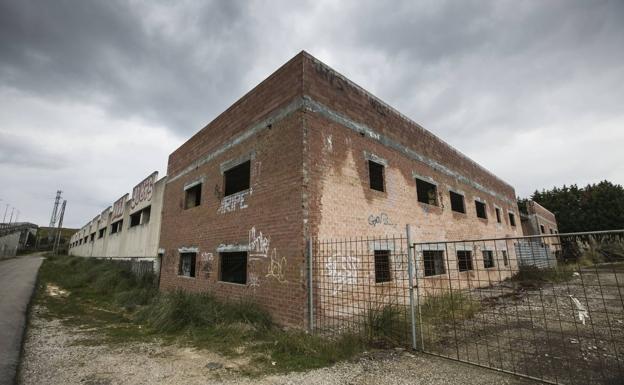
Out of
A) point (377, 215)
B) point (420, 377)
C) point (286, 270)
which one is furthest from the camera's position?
point (377, 215)

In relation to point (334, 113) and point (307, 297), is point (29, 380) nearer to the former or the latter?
point (307, 297)

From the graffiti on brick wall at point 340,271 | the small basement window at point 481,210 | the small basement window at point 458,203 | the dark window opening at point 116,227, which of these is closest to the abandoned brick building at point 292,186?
the graffiti on brick wall at point 340,271

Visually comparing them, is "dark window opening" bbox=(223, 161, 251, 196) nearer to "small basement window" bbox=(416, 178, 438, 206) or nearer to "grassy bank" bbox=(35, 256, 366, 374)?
"grassy bank" bbox=(35, 256, 366, 374)

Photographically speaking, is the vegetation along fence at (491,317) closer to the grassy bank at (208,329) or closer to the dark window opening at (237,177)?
the grassy bank at (208,329)

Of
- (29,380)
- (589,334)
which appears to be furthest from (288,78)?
(589,334)

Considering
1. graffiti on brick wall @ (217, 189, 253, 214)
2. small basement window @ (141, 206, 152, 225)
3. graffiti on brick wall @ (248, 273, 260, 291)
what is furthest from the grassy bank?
small basement window @ (141, 206, 152, 225)

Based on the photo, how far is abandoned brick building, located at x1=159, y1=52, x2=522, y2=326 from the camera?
6.25 metres

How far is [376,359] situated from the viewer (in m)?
4.33

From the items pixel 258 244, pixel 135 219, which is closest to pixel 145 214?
pixel 135 219

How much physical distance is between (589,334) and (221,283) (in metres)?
7.96

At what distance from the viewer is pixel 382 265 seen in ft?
25.1

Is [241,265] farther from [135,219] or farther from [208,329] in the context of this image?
[135,219]

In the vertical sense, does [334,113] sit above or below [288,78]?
below

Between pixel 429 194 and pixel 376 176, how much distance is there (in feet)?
11.8
